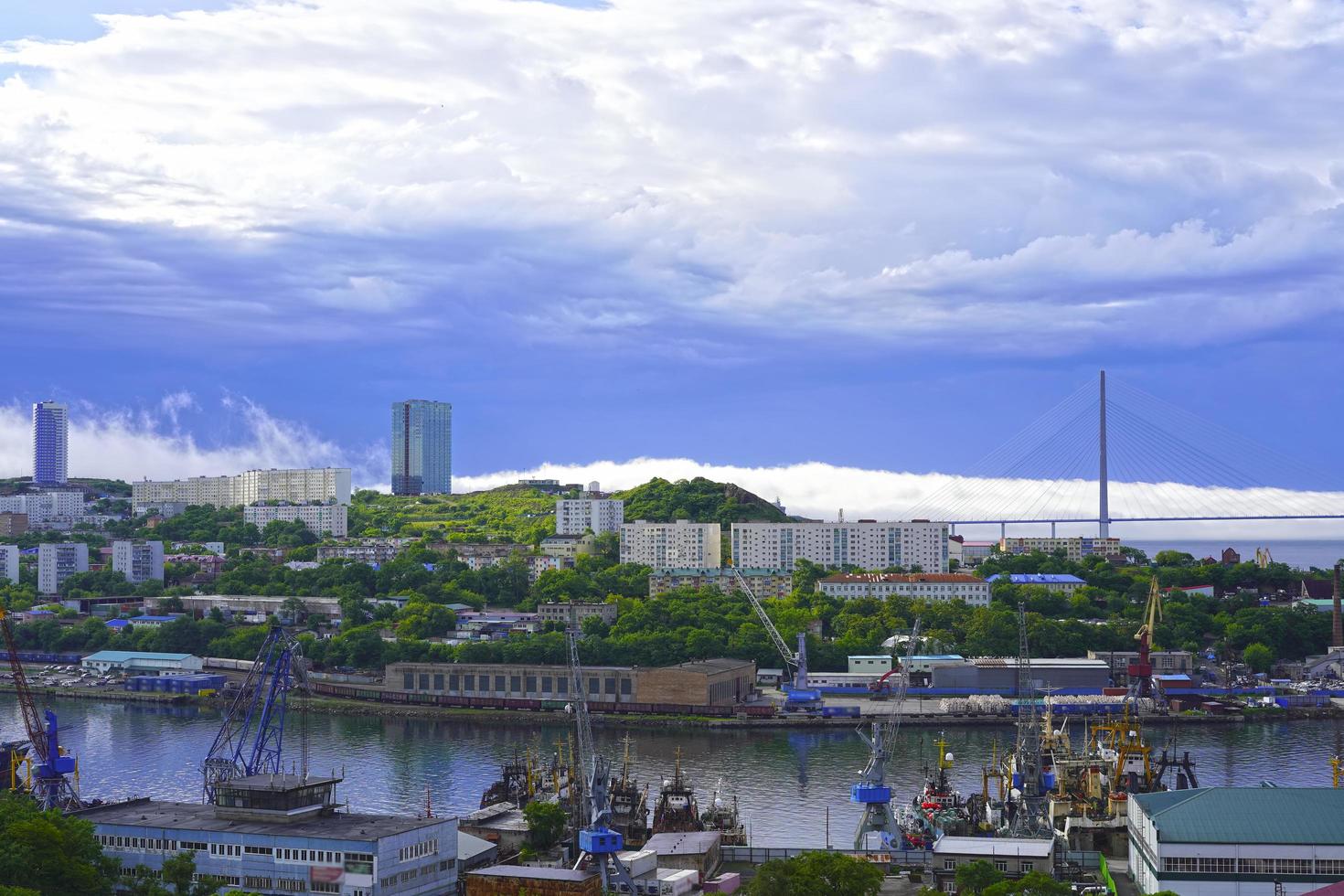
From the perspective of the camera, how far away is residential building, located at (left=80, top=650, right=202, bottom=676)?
30.5 m

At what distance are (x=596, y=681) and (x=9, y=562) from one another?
864 inches

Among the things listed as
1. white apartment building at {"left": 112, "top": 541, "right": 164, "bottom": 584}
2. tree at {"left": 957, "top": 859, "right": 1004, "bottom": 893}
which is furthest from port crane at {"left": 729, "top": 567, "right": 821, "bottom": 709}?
white apartment building at {"left": 112, "top": 541, "right": 164, "bottom": 584}

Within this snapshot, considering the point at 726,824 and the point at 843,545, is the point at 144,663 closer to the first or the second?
the point at 843,545

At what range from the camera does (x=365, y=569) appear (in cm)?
3869

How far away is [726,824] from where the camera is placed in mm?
15625

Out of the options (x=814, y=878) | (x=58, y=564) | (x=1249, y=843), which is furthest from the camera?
(x=58, y=564)

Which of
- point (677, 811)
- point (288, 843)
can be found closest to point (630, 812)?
point (677, 811)

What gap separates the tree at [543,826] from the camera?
1456 cm

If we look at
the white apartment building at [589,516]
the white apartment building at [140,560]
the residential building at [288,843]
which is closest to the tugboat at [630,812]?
the residential building at [288,843]

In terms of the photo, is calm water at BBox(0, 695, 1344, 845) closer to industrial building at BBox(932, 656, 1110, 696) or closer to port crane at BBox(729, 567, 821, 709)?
port crane at BBox(729, 567, 821, 709)

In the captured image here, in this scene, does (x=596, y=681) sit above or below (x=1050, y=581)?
below

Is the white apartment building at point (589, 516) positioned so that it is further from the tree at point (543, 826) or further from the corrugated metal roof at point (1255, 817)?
the corrugated metal roof at point (1255, 817)

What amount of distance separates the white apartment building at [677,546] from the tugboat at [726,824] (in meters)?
25.2

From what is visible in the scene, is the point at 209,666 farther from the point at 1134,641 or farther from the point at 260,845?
the point at 260,845
